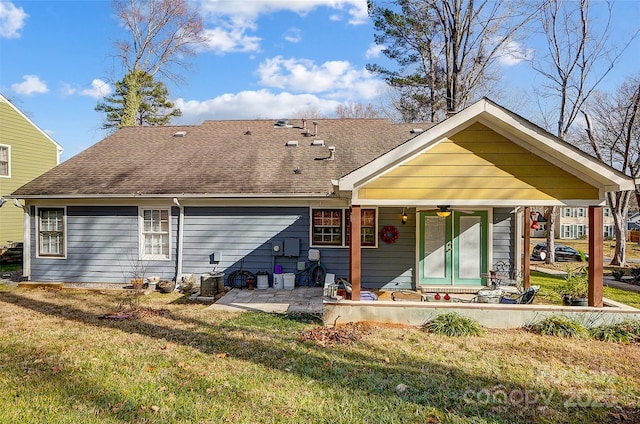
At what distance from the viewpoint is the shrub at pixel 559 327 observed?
18.9 feet

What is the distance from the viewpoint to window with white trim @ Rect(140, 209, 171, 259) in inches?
394

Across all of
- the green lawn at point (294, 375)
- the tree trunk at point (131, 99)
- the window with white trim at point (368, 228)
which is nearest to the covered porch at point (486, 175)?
the green lawn at point (294, 375)

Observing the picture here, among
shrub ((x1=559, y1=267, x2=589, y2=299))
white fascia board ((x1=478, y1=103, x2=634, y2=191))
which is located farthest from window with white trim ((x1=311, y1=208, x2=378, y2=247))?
shrub ((x1=559, y1=267, x2=589, y2=299))

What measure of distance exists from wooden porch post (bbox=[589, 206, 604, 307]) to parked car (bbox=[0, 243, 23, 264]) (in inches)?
708

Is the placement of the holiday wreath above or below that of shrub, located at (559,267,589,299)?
above

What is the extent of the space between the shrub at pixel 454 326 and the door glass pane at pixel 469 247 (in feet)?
11.5

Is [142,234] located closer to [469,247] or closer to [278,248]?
[278,248]

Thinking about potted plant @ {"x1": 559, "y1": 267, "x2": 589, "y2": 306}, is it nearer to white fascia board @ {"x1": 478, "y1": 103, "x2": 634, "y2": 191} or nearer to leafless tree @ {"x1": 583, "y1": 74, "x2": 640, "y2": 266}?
white fascia board @ {"x1": 478, "y1": 103, "x2": 634, "y2": 191}

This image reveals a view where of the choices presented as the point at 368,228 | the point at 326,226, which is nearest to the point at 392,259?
the point at 368,228

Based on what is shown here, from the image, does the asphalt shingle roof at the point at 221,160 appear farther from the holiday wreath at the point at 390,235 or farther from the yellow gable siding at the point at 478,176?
the yellow gable siding at the point at 478,176

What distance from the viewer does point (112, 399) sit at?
3732 mm

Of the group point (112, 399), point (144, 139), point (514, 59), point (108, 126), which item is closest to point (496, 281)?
point (112, 399)

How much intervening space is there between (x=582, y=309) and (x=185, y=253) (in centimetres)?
889

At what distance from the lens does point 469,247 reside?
9.42 m
